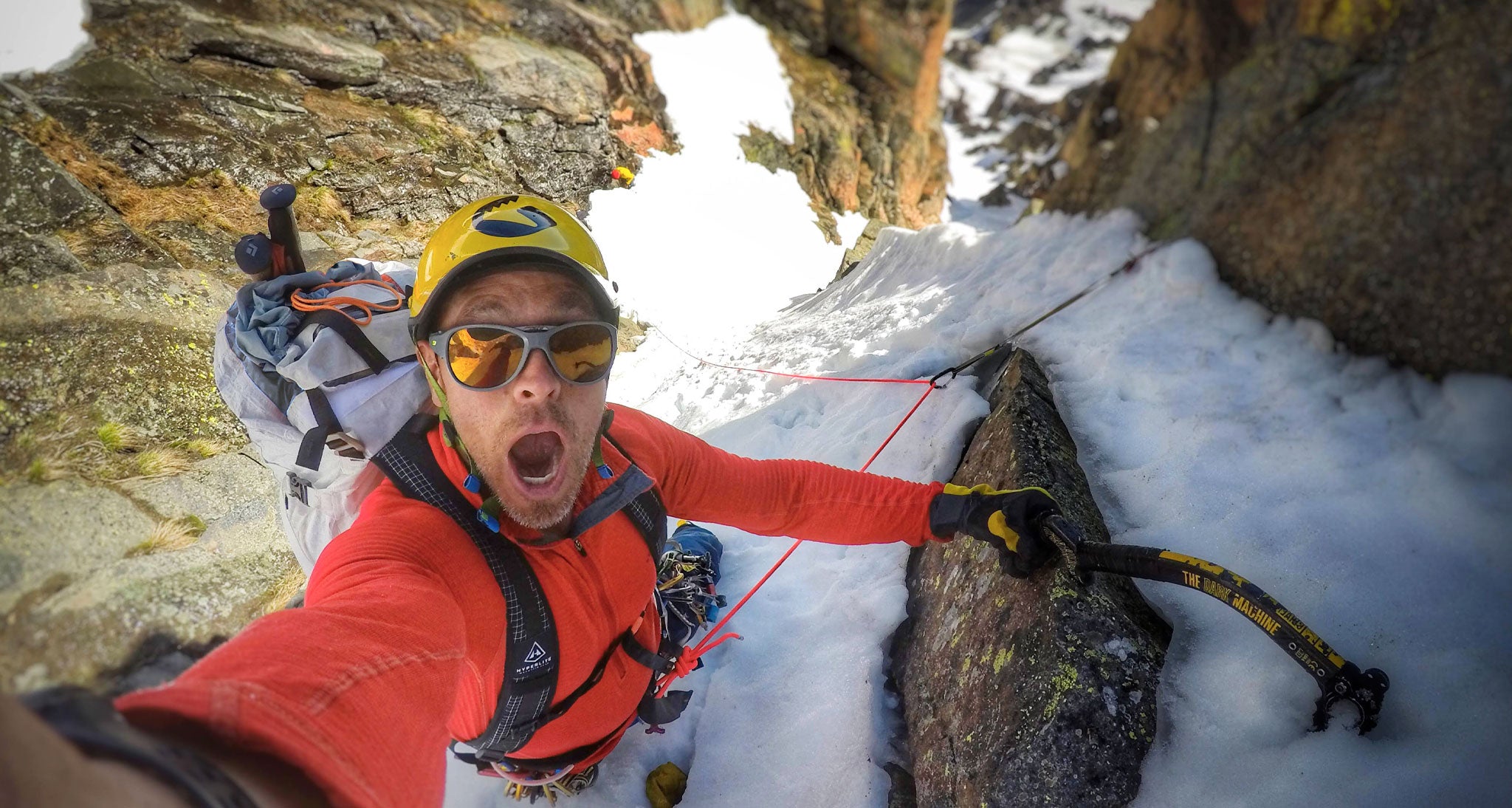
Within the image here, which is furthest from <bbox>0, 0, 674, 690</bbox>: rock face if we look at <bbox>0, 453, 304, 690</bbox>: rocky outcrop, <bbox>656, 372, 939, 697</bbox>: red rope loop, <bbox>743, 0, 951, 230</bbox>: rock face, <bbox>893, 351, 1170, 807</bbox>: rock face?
<bbox>743, 0, 951, 230</bbox>: rock face

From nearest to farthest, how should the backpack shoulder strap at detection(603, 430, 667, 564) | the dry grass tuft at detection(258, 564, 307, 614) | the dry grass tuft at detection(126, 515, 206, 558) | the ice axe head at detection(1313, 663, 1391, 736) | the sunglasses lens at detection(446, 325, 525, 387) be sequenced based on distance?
the dry grass tuft at detection(126, 515, 206, 558), the dry grass tuft at detection(258, 564, 307, 614), the ice axe head at detection(1313, 663, 1391, 736), the sunglasses lens at detection(446, 325, 525, 387), the backpack shoulder strap at detection(603, 430, 667, 564)

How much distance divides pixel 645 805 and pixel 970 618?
1.67 meters

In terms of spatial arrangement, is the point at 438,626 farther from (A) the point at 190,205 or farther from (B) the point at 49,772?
(A) the point at 190,205

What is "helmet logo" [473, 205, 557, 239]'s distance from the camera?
2107 mm

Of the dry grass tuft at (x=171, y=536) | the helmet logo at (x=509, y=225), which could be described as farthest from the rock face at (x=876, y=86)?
the dry grass tuft at (x=171, y=536)

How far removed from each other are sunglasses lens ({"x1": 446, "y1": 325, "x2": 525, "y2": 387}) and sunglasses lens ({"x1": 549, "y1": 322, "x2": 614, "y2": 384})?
0.39 ft

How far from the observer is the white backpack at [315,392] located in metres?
2.31

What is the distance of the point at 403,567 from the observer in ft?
5.04

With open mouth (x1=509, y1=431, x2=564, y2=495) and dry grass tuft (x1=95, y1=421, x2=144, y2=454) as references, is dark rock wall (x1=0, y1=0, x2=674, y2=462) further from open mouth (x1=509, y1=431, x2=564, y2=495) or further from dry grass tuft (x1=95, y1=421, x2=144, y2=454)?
open mouth (x1=509, y1=431, x2=564, y2=495)

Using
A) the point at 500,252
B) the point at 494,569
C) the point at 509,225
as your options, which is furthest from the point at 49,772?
the point at 509,225

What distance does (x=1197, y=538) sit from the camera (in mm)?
2135

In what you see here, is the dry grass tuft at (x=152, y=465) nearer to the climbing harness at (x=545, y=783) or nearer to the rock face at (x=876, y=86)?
the climbing harness at (x=545, y=783)

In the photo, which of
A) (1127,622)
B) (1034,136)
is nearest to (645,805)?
(1127,622)

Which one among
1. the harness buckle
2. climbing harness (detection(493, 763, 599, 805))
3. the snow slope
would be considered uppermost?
the snow slope
